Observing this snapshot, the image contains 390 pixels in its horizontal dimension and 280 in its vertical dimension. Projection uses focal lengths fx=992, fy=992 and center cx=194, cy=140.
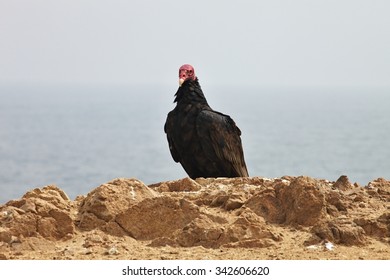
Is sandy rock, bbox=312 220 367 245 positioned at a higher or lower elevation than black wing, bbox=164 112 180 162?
lower

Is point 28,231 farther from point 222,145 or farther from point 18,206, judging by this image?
point 222,145

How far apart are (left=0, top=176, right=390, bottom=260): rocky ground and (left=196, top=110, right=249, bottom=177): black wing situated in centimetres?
572

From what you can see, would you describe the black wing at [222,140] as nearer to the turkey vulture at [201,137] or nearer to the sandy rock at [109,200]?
the turkey vulture at [201,137]

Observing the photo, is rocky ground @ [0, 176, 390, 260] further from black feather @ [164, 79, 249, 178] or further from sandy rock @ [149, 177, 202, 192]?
black feather @ [164, 79, 249, 178]

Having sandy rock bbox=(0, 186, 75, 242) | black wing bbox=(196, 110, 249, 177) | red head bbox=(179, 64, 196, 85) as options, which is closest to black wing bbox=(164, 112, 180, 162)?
black wing bbox=(196, 110, 249, 177)

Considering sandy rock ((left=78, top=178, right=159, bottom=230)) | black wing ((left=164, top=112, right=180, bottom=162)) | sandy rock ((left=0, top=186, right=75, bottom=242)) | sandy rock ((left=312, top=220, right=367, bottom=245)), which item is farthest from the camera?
black wing ((left=164, top=112, right=180, bottom=162))

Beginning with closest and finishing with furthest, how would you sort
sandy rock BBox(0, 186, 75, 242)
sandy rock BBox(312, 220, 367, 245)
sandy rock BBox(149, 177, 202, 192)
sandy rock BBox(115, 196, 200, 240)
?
sandy rock BBox(312, 220, 367, 245), sandy rock BBox(0, 186, 75, 242), sandy rock BBox(115, 196, 200, 240), sandy rock BBox(149, 177, 202, 192)

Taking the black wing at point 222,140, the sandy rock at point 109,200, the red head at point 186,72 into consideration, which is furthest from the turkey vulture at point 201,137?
the sandy rock at point 109,200

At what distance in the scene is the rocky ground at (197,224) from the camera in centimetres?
1070

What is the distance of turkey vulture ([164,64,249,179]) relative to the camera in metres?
18.2

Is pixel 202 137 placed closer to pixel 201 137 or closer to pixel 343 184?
pixel 201 137

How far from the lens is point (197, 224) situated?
1105cm

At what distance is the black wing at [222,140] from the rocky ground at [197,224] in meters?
5.72

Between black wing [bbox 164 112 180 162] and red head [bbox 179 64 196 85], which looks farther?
red head [bbox 179 64 196 85]
